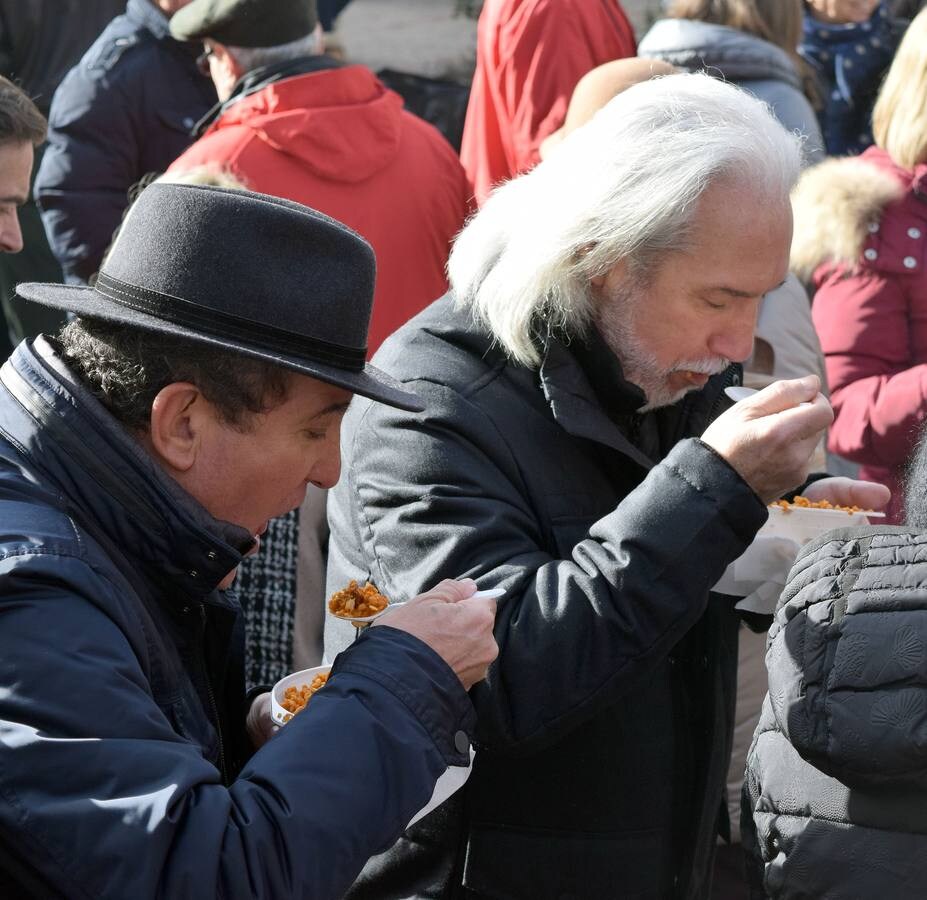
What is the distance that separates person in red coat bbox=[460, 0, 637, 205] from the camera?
428cm

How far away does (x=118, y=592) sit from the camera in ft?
4.72

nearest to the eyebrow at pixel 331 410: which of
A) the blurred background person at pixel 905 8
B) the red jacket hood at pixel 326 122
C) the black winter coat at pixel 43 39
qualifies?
the red jacket hood at pixel 326 122

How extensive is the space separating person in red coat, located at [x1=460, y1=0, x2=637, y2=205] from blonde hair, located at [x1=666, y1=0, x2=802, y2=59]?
0.22 meters

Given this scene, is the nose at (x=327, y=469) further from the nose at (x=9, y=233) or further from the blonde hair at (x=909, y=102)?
the blonde hair at (x=909, y=102)

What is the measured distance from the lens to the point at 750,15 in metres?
4.43

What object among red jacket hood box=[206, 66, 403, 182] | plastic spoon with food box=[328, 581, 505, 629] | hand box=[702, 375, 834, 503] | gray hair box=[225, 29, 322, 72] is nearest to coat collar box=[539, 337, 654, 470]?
hand box=[702, 375, 834, 503]

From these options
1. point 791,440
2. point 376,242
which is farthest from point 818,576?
point 376,242

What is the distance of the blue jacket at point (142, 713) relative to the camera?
49.8 inches

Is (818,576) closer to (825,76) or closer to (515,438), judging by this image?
(515,438)

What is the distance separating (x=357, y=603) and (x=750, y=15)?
10.5 ft

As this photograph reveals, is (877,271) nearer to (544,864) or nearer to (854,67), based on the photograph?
(544,864)

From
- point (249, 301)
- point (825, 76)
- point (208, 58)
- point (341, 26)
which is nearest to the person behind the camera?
point (249, 301)

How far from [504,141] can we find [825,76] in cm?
185

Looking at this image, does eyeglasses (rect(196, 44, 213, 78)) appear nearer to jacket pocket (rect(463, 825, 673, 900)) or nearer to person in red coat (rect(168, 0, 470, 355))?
person in red coat (rect(168, 0, 470, 355))
